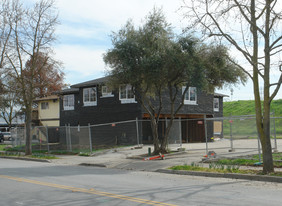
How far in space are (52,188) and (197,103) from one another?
79.3ft

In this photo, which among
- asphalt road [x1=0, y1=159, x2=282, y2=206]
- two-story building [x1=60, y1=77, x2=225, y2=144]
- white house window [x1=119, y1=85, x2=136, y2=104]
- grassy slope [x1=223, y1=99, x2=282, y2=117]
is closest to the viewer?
asphalt road [x1=0, y1=159, x2=282, y2=206]

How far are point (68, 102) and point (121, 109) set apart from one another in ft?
28.5

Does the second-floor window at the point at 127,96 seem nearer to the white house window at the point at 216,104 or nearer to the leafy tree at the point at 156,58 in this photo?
the leafy tree at the point at 156,58

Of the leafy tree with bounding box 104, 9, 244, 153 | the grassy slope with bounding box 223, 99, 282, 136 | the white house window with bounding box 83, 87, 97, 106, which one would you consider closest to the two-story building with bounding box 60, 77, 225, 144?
the white house window with bounding box 83, 87, 97, 106

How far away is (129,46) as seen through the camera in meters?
17.9

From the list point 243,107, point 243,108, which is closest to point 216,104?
point 243,108

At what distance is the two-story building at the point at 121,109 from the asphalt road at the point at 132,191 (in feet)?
49.2

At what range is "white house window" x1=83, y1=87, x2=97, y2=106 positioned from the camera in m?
32.3

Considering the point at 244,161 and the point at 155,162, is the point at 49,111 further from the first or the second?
the point at 244,161

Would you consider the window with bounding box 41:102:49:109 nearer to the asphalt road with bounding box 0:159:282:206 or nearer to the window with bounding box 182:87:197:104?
the window with bounding box 182:87:197:104

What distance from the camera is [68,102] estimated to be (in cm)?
3619

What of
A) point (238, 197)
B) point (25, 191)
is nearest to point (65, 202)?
point (25, 191)

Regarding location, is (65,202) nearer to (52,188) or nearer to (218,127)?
(52,188)

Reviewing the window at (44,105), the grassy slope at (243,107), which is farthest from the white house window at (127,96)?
the grassy slope at (243,107)
